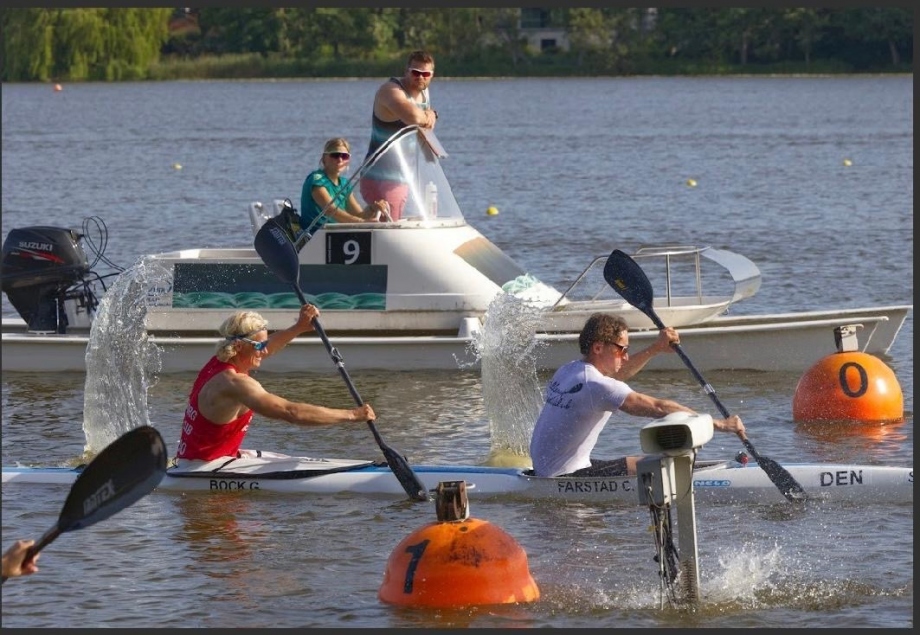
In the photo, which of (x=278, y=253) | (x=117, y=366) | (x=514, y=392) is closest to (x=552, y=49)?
(x=117, y=366)

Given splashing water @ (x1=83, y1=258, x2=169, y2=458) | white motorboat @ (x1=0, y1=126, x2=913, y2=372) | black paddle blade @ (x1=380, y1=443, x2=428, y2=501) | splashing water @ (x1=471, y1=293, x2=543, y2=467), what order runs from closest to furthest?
black paddle blade @ (x1=380, y1=443, x2=428, y2=501) < splashing water @ (x1=471, y1=293, x2=543, y2=467) < splashing water @ (x1=83, y1=258, x2=169, y2=458) < white motorboat @ (x1=0, y1=126, x2=913, y2=372)

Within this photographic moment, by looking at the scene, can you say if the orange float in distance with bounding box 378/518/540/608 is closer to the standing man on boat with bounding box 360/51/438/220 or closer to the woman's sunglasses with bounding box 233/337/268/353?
the woman's sunglasses with bounding box 233/337/268/353

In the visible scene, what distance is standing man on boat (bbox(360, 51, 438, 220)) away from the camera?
13469 mm

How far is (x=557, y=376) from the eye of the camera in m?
9.14

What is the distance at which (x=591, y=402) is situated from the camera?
29.2 ft

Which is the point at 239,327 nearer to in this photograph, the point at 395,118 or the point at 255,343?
the point at 255,343

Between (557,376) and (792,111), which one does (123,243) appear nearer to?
(557,376)

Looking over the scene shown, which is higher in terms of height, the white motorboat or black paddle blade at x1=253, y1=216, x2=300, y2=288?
black paddle blade at x1=253, y1=216, x2=300, y2=288

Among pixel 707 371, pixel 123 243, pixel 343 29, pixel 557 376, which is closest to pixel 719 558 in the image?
pixel 557 376

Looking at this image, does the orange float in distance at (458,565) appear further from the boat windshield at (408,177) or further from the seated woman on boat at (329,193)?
the boat windshield at (408,177)

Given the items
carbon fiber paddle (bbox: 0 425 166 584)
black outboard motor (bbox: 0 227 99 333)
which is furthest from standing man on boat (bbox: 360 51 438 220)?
carbon fiber paddle (bbox: 0 425 166 584)

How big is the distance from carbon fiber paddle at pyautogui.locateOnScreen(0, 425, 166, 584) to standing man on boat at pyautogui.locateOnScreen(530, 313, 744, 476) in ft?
10.7

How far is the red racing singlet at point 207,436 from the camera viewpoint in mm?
9812

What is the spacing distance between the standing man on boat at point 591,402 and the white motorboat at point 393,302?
13.1ft
